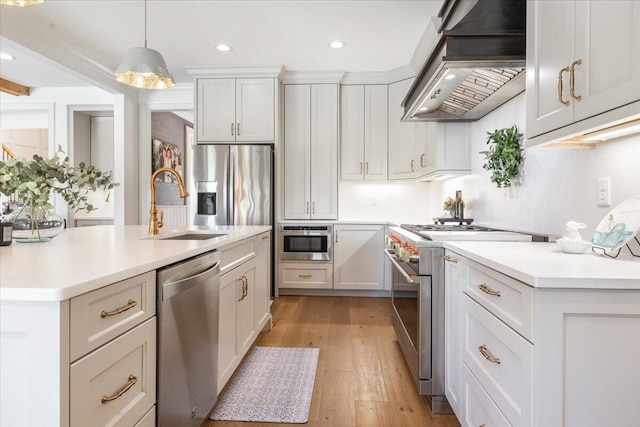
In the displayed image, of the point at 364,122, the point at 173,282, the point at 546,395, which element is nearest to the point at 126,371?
the point at 173,282

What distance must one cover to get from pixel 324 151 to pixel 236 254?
252cm

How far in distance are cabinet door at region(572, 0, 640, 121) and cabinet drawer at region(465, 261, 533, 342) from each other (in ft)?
1.98

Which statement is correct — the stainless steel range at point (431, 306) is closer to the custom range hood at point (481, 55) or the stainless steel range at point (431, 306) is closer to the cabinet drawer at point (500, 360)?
the cabinet drawer at point (500, 360)

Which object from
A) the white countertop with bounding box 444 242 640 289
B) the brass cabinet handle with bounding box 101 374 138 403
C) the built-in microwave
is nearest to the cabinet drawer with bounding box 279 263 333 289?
the built-in microwave

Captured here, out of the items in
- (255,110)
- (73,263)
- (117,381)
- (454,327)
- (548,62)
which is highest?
(255,110)

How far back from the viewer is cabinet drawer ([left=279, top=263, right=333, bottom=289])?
4293mm

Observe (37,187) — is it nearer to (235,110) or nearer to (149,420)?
(149,420)

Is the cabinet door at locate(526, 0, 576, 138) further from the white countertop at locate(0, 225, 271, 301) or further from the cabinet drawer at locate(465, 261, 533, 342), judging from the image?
the white countertop at locate(0, 225, 271, 301)

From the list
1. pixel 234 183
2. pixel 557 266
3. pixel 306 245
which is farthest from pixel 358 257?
pixel 557 266

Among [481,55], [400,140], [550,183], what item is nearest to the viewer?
[481,55]

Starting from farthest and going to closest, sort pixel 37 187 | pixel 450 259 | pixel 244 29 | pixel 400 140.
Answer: pixel 400 140, pixel 244 29, pixel 450 259, pixel 37 187

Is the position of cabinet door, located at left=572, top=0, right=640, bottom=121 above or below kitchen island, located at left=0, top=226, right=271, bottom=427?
above

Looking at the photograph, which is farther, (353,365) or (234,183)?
(234,183)

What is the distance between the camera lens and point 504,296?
1242 millimetres
